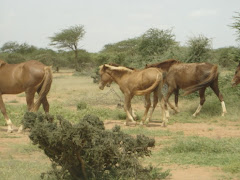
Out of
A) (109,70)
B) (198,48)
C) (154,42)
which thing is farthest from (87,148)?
(154,42)

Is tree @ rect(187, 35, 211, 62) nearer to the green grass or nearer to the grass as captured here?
the grass

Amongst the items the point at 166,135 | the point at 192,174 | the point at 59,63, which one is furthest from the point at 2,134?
the point at 59,63

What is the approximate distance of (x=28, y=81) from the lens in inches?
432

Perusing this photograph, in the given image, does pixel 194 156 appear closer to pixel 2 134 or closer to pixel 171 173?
pixel 171 173

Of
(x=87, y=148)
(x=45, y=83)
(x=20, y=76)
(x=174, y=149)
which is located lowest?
(x=174, y=149)

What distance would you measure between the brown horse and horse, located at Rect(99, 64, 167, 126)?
219cm

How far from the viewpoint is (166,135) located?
9.92 meters

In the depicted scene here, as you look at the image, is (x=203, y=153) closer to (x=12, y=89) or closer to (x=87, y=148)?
(x=87, y=148)

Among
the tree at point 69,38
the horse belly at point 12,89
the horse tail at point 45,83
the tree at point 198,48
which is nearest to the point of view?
the horse tail at point 45,83

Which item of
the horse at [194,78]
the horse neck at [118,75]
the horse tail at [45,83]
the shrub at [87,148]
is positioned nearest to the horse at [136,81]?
the horse neck at [118,75]

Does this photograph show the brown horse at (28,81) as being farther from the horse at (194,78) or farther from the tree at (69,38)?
the tree at (69,38)

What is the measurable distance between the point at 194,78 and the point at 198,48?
10.8 ft

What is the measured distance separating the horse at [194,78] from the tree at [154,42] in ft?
23.9

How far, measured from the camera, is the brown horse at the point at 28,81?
35.7ft
